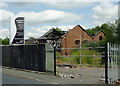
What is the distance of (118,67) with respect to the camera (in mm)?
9914

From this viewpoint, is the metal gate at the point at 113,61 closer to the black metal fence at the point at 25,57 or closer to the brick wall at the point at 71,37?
the black metal fence at the point at 25,57

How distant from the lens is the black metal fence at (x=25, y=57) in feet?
44.3

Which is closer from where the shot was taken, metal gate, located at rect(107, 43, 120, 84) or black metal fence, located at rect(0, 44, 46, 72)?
metal gate, located at rect(107, 43, 120, 84)

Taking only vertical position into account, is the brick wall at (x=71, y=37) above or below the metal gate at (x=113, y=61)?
above

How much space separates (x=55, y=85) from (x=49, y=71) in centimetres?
339

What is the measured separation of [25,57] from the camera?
15.1 m

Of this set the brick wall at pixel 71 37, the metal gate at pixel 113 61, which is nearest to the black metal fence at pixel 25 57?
the metal gate at pixel 113 61

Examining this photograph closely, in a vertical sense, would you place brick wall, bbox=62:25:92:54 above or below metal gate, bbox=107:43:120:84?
above

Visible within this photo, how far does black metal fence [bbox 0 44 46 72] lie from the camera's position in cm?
1349

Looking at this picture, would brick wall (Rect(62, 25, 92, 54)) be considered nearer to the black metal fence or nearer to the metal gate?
the black metal fence

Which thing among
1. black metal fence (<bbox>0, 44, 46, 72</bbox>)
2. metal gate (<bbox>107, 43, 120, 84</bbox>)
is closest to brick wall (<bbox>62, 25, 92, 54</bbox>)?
black metal fence (<bbox>0, 44, 46, 72</bbox>)

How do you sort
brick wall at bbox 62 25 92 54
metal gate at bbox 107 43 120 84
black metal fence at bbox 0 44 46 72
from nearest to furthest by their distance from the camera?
metal gate at bbox 107 43 120 84
black metal fence at bbox 0 44 46 72
brick wall at bbox 62 25 92 54

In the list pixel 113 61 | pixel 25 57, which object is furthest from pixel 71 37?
pixel 113 61

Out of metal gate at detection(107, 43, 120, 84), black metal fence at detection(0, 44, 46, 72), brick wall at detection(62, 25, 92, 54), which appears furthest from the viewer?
brick wall at detection(62, 25, 92, 54)
